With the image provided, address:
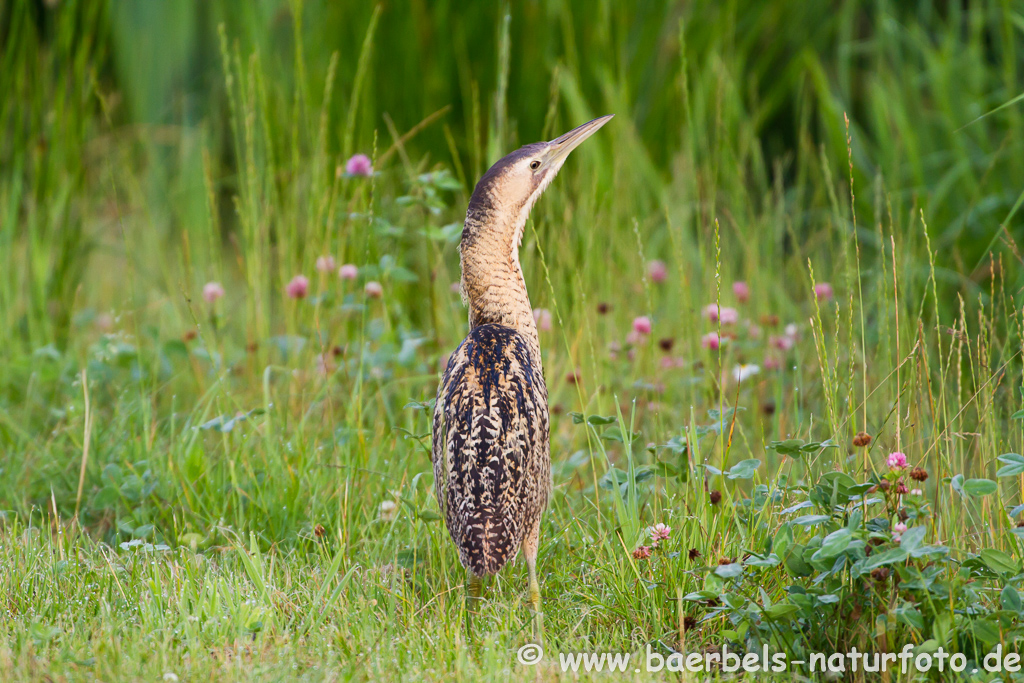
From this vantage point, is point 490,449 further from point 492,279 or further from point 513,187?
point 513,187

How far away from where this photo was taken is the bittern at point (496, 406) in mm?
2969

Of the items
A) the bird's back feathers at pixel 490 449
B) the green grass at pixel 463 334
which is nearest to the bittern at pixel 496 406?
the bird's back feathers at pixel 490 449

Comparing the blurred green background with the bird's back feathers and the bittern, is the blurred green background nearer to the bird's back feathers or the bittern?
the bittern

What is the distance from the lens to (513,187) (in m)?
3.56

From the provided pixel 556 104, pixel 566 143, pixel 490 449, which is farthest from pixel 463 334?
pixel 490 449

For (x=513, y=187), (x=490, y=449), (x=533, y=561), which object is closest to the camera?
(x=490, y=449)

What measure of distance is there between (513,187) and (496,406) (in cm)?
83

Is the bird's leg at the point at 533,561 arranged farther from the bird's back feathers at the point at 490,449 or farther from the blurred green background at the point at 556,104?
the blurred green background at the point at 556,104

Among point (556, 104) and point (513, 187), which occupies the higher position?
point (556, 104)

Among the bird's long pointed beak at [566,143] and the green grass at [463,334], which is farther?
the bird's long pointed beak at [566,143]

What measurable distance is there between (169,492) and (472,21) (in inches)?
133

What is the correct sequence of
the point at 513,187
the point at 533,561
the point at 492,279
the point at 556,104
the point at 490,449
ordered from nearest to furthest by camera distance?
the point at 490,449 → the point at 533,561 → the point at 492,279 → the point at 513,187 → the point at 556,104

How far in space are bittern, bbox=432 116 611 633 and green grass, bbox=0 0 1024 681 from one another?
180mm

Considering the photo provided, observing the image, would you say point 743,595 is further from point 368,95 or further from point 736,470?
point 368,95
